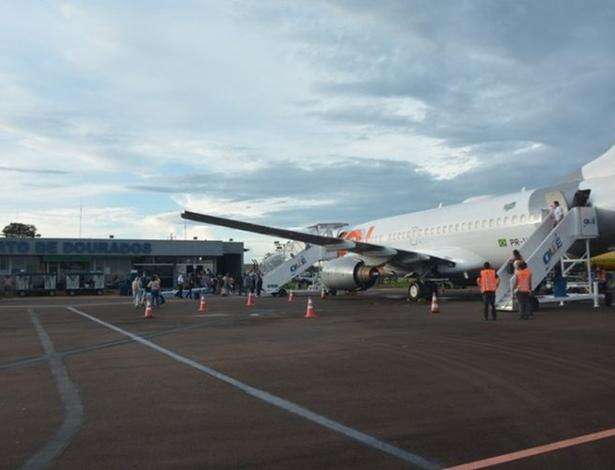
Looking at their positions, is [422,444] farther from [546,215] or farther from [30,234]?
[30,234]

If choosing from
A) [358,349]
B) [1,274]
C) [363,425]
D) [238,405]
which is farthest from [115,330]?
[1,274]

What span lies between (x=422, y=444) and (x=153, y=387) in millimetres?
4112

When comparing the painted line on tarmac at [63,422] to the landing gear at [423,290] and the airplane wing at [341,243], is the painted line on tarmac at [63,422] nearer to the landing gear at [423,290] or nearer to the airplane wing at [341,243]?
the airplane wing at [341,243]

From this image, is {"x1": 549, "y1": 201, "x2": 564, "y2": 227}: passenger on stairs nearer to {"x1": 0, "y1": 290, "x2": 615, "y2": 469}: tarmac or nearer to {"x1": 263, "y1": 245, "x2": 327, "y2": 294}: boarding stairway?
{"x1": 0, "y1": 290, "x2": 615, "y2": 469}: tarmac

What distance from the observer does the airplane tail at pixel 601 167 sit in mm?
20333

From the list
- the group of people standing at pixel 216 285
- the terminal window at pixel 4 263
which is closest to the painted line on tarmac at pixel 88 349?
the group of people standing at pixel 216 285

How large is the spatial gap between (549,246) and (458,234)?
17.6 ft

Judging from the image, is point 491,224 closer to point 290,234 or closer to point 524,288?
point 524,288

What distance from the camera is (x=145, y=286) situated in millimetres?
29516

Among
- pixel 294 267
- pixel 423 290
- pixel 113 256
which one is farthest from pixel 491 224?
pixel 113 256

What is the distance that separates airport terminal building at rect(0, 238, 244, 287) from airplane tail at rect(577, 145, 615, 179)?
1628 inches

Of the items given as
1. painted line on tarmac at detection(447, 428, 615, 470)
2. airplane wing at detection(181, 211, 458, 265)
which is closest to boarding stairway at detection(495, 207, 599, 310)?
airplane wing at detection(181, 211, 458, 265)

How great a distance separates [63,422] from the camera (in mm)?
6395

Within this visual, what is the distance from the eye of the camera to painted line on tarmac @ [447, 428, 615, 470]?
485cm
